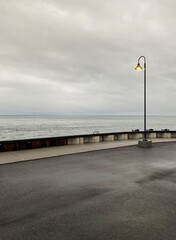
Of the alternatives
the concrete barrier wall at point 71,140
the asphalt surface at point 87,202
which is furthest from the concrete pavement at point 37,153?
the asphalt surface at point 87,202

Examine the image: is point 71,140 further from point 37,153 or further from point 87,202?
point 87,202

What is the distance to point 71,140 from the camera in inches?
579

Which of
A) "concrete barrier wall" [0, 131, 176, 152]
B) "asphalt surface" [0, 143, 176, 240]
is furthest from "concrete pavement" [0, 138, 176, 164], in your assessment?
"asphalt surface" [0, 143, 176, 240]

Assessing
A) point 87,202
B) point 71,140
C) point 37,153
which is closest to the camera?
point 87,202

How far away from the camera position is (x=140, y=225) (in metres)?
3.48

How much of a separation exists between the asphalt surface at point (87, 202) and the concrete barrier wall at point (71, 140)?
3.97 metres

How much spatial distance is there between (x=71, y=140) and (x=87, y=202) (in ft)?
34.0

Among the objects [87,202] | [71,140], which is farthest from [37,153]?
[87,202]

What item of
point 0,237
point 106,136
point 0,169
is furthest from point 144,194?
point 106,136

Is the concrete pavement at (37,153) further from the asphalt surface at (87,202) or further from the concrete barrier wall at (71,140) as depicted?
the asphalt surface at (87,202)

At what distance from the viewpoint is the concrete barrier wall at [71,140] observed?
1158 centimetres

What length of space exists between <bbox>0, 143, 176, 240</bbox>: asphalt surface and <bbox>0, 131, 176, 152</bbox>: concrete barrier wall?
3.97 meters

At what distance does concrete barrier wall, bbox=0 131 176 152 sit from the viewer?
11577mm

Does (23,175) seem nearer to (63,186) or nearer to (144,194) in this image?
(63,186)
